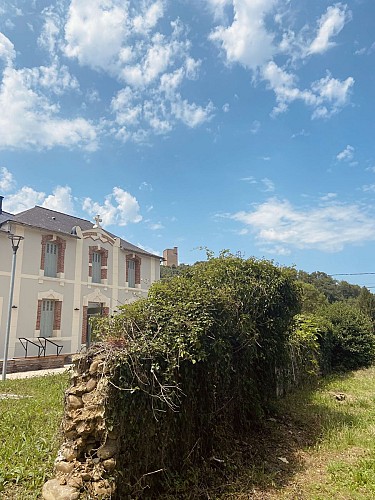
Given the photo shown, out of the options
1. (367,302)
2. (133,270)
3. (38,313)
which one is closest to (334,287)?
(367,302)

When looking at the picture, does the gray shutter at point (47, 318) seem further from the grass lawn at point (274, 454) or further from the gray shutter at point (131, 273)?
the grass lawn at point (274, 454)

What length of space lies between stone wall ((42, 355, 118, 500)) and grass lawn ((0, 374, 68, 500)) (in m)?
0.37

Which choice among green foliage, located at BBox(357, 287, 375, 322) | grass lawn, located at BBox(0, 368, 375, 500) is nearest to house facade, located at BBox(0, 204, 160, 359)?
grass lawn, located at BBox(0, 368, 375, 500)

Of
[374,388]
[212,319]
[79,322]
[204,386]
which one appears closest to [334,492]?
[204,386]

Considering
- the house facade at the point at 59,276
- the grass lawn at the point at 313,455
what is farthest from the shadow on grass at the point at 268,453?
the house facade at the point at 59,276

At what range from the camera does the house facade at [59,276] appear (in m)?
Result: 13.7

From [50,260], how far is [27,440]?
12.3 m

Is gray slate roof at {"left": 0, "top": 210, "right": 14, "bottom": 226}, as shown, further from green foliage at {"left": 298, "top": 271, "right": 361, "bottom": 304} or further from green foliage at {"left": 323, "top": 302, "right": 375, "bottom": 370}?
green foliage at {"left": 298, "top": 271, "right": 361, "bottom": 304}

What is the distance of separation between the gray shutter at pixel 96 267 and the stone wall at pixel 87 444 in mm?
14678

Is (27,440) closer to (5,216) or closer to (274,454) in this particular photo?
(274,454)

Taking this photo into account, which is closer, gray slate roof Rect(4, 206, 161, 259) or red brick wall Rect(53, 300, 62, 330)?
gray slate roof Rect(4, 206, 161, 259)

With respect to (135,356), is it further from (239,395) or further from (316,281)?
(316,281)

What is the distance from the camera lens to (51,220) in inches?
647

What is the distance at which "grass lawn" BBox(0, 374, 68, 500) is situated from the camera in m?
3.19
